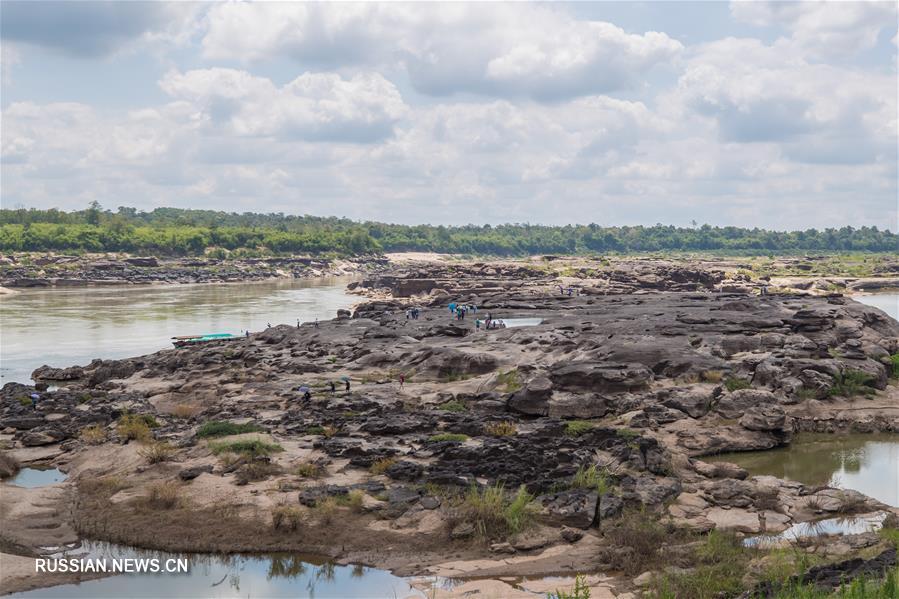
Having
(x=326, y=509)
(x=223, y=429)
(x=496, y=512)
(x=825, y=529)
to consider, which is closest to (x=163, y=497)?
(x=326, y=509)

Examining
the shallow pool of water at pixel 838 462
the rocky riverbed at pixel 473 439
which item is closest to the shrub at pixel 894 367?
the rocky riverbed at pixel 473 439

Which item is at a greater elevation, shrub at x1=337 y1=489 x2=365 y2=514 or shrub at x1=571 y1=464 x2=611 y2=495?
shrub at x1=571 y1=464 x2=611 y2=495

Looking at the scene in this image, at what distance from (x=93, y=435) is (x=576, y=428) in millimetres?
18391

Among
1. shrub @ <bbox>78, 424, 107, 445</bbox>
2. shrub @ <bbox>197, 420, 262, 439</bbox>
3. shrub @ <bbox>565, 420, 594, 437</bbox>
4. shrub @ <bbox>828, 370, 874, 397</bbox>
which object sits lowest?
shrub @ <bbox>78, 424, 107, 445</bbox>

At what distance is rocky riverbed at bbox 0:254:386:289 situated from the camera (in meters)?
130

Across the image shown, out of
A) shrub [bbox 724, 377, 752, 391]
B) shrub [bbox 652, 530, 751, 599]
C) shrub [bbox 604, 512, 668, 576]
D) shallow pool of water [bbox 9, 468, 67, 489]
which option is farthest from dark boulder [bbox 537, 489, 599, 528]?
→ shrub [bbox 724, 377, 752, 391]

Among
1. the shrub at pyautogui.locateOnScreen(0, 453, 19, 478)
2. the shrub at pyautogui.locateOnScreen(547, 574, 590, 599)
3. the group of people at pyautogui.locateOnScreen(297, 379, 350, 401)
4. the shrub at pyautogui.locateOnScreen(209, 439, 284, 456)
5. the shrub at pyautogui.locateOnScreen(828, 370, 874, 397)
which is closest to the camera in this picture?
the shrub at pyautogui.locateOnScreen(547, 574, 590, 599)

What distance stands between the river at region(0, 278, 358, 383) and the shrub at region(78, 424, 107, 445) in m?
20.1

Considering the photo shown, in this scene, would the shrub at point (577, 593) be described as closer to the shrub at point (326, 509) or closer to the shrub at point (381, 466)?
the shrub at point (326, 509)

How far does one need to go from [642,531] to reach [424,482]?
22.8 feet

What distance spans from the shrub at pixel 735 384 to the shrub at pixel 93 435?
26.4m

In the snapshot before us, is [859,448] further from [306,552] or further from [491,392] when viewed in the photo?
[306,552]

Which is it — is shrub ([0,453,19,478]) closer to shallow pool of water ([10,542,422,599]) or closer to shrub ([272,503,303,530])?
shallow pool of water ([10,542,422,599])

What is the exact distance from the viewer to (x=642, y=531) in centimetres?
2122
